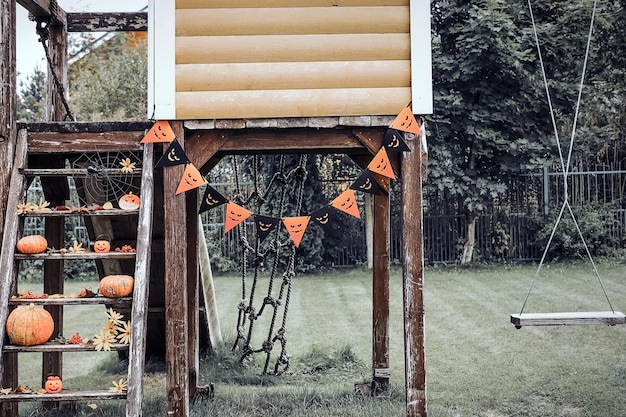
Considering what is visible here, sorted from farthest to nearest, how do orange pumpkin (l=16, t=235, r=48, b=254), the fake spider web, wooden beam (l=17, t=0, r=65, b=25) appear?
wooden beam (l=17, t=0, r=65, b=25) < the fake spider web < orange pumpkin (l=16, t=235, r=48, b=254)

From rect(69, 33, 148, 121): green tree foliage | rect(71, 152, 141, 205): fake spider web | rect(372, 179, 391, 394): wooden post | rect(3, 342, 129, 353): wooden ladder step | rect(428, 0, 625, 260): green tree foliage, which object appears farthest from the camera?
rect(69, 33, 148, 121): green tree foliage

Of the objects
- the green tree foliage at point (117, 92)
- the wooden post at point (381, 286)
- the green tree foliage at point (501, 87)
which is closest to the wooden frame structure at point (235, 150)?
the wooden post at point (381, 286)

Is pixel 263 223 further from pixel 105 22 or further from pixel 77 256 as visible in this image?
pixel 105 22

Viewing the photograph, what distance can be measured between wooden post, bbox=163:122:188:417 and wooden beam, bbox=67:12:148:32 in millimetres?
1876

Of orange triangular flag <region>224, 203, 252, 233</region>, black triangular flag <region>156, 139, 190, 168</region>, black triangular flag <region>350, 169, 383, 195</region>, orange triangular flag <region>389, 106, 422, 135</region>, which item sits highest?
orange triangular flag <region>389, 106, 422, 135</region>

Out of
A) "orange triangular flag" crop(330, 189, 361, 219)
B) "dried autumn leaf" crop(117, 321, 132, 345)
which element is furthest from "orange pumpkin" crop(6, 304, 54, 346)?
"orange triangular flag" crop(330, 189, 361, 219)

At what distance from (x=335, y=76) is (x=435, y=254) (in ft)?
34.9

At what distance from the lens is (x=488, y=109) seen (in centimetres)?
1471

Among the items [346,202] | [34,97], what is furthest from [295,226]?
[34,97]

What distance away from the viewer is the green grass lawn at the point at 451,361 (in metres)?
5.88

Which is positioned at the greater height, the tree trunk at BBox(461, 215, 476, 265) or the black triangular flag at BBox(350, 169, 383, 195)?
the black triangular flag at BBox(350, 169, 383, 195)

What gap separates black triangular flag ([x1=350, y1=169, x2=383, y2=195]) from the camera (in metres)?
5.32

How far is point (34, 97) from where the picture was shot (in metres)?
22.8

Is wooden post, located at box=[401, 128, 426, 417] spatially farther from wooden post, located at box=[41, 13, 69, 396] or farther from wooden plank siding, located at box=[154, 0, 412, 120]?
wooden post, located at box=[41, 13, 69, 396]
